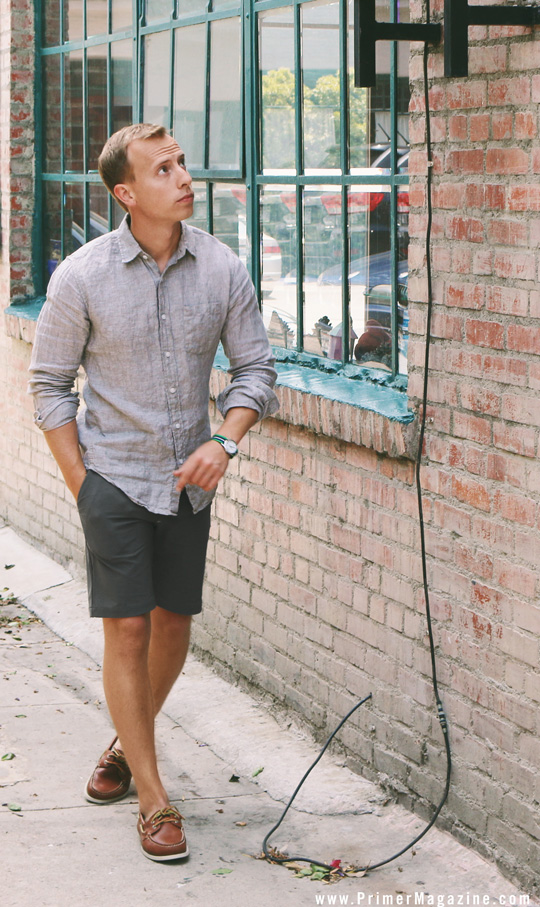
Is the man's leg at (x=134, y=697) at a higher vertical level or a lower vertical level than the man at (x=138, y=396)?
lower

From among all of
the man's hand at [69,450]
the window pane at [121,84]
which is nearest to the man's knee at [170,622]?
the man's hand at [69,450]

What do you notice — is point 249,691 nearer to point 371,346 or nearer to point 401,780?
point 401,780

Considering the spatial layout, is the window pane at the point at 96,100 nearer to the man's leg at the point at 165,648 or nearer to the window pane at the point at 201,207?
the window pane at the point at 201,207

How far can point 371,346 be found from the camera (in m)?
4.02

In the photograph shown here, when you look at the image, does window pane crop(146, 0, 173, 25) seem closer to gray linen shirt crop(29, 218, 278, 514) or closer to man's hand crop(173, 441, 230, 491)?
gray linen shirt crop(29, 218, 278, 514)

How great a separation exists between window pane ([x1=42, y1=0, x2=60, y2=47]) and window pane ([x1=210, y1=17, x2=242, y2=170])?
2153mm

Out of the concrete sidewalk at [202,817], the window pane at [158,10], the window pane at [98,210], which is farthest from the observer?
the window pane at [98,210]

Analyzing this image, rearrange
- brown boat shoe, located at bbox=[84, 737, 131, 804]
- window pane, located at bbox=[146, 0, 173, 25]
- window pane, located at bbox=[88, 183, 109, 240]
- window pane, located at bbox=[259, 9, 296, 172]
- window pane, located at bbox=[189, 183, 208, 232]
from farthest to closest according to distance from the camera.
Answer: window pane, located at bbox=[88, 183, 109, 240]
window pane, located at bbox=[146, 0, 173, 25]
window pane, located at bbox=[189, 183, 208, 232]
window pane, located at bbox=[259, 9, 296, 172]
brown boat shoe, located at bbox=[84, 737, 131, 804]

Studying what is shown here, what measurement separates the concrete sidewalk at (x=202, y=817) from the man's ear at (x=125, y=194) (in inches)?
70.6

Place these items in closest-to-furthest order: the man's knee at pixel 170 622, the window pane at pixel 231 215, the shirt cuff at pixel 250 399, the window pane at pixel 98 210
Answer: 1. the shirt cuff at pixel 250 399
2. the man's knee at pixel 170 622
3. the window pane at pixel 231 215
4. the window pane at pixel 98 210

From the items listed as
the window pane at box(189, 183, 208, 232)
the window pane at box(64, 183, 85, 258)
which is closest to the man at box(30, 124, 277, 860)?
the window pane at box(189, 183, 208, 232)

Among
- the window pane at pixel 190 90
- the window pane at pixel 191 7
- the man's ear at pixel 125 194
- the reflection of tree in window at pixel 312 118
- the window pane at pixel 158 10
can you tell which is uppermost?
the window pane at pixel 158 10

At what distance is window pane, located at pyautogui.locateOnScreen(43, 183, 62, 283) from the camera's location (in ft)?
22.4

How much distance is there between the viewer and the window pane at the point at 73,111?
6.51 meters
